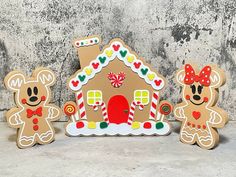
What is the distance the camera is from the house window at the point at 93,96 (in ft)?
4.13

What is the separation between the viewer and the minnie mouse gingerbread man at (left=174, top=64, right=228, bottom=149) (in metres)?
1.13

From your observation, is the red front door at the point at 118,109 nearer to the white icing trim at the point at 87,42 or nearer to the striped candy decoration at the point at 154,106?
the striped candy decoration at the point at 154,106

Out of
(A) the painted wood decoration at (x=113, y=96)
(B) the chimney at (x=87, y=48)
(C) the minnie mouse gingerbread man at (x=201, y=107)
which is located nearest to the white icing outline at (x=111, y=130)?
(A) the painted wood decoration at (x=113, y=96)

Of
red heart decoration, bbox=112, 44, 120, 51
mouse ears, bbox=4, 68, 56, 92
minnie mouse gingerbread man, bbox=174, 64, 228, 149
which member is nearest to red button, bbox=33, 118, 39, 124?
mouse ears, bbox=4, 68, 56, 92

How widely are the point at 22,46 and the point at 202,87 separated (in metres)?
0.69

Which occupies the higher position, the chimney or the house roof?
the chimney

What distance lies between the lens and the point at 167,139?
123 centimetres

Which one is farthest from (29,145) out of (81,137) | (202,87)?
(202,87)

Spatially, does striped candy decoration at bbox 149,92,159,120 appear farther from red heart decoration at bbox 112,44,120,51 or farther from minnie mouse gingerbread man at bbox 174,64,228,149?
red heart decoration at bbox 112,44,120,51

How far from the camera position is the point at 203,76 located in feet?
3.78

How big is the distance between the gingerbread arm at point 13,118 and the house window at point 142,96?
15.3 inches

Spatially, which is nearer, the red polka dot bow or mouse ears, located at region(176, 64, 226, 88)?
mouse ears, located at region(176, 64, 226, 88)

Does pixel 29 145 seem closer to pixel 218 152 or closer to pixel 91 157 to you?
pixel 91 157

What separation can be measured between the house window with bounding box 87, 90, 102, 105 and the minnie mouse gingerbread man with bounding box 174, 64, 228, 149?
26cm
